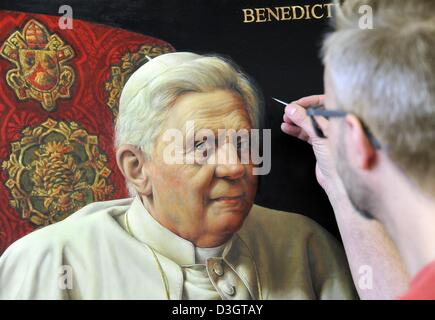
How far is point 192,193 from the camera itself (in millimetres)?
2197

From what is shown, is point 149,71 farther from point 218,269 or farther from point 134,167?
A: point 218,269

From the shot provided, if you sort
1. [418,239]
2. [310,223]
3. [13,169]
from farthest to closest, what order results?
[310,223]
[13,169]
[418,239]

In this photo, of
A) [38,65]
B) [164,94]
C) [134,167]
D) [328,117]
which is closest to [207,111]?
[164,94]

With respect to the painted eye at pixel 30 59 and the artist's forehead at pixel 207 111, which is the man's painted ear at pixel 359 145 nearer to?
the artist's forehead at pixel 207 111

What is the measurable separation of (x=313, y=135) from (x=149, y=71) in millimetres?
600

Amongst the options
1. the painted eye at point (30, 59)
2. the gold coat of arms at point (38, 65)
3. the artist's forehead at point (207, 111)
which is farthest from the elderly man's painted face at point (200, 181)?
the painted eye at point (30, 59)

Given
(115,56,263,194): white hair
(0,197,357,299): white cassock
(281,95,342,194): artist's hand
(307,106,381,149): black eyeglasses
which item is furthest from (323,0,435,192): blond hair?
(0,197,357,299): white cassock

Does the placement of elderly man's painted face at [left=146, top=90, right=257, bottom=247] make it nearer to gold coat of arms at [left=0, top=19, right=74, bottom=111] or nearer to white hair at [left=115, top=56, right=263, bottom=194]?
white hair at [left=115, top=56, right=263, bottom=194]

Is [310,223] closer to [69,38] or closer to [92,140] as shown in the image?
[92,140]

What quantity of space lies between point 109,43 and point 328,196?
Answer: 93 centimetres

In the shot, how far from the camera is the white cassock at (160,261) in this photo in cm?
215

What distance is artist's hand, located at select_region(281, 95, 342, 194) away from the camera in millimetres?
2240

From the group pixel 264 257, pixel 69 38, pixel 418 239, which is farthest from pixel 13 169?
pixel 418 239

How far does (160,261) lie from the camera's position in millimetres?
2186
